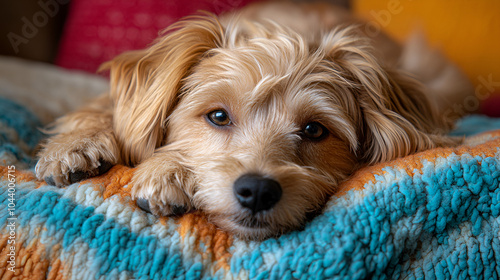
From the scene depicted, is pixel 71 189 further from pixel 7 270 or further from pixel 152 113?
pixel 152 113

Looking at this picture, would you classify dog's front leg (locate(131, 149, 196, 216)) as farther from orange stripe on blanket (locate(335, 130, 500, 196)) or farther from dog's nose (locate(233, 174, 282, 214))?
orange stripe on blanket (locate(335, 130, 500, 196))

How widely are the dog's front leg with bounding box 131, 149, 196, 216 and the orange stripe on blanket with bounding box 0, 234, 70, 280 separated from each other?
0.29 metres

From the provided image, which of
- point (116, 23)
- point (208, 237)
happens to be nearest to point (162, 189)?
point (208, 237)

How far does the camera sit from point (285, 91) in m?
1.53

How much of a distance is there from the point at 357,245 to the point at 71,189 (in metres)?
0.92

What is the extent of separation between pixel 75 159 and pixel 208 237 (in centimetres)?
56

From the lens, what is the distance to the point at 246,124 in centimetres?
153

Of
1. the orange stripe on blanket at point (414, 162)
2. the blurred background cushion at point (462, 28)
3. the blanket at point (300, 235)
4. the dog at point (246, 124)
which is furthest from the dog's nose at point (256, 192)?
the blurred background cushion at point (462, 28)

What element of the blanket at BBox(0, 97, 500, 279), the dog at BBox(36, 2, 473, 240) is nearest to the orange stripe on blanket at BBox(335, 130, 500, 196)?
the blanket at BBox(0, 97, 500, 279)

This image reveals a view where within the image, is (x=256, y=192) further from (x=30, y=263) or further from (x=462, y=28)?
(x=462, y=28)

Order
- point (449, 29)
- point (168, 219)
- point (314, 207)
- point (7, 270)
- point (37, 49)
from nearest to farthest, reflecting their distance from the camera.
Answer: point (7, 270) → point (168, 219) → point (314, 207) → point (449, 29) → point (37, 49)

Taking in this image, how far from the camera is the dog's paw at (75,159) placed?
50.8 inches

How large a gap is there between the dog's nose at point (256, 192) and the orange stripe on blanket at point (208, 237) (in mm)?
127

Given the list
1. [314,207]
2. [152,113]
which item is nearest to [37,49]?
[152,113]
